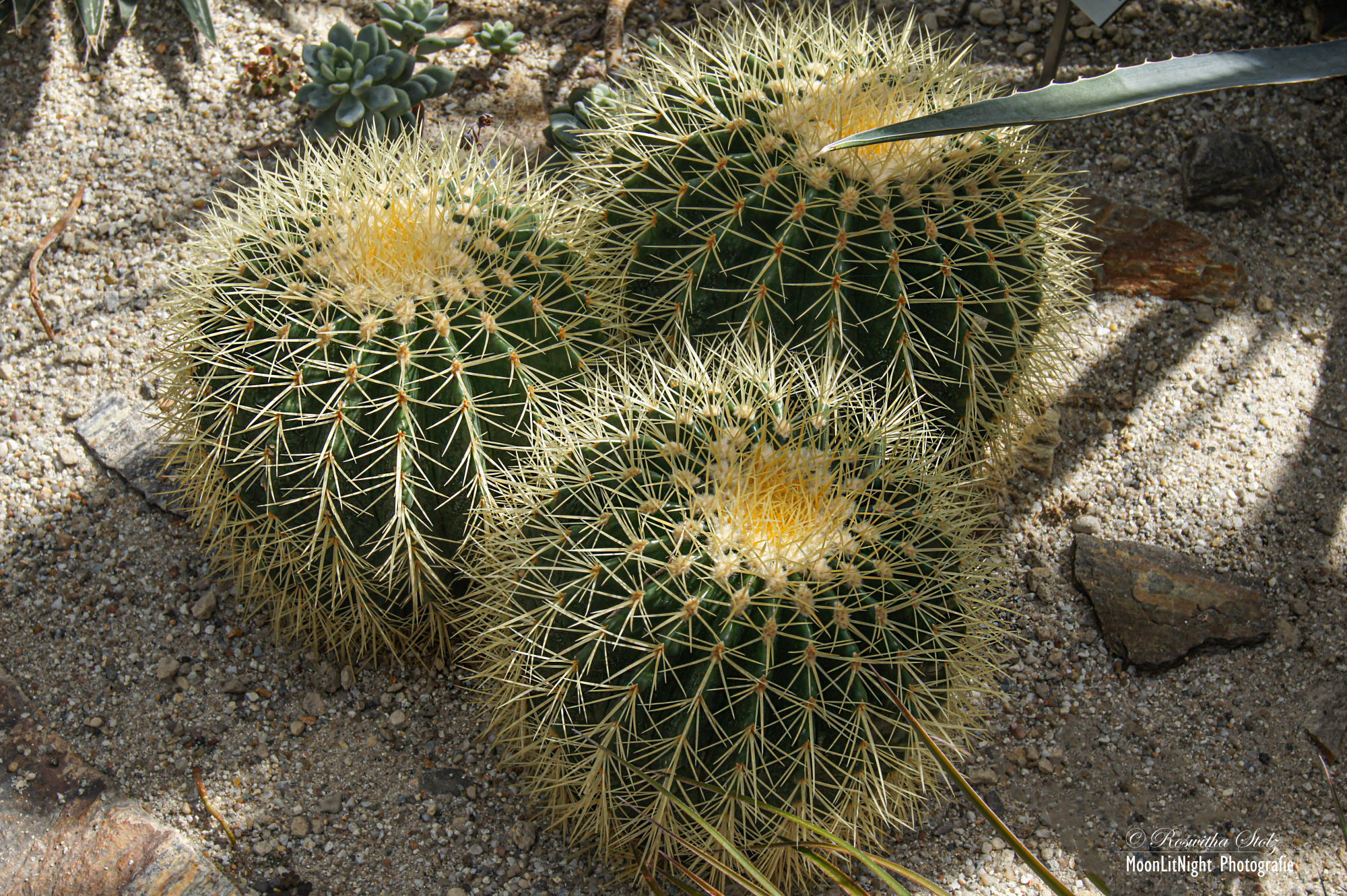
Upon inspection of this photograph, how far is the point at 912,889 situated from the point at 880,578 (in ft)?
3.11

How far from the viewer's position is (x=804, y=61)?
8.70ft

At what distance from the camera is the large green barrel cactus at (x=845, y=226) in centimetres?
236

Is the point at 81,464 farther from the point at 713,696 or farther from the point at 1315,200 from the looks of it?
the point at 1315,200

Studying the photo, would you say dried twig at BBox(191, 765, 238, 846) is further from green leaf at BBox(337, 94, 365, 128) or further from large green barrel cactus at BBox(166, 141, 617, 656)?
green leaf at BBox(337, 94, 365, 128)

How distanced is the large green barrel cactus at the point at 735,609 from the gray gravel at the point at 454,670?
0.55 meters

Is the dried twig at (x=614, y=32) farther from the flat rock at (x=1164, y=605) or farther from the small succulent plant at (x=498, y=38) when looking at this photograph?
the flat rock at (x=1164, y=605)

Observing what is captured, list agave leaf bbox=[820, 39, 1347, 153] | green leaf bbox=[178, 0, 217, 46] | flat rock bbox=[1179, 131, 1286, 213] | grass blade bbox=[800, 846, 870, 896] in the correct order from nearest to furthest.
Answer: grass blade bbox=[800, 846, 870, 896] < agave leaf bbox=[820, 39, 1347, 153] < flat rock bbox=[1179, 131, 1286, 213] < green leaf bbox=[178, 0, 217, 46]

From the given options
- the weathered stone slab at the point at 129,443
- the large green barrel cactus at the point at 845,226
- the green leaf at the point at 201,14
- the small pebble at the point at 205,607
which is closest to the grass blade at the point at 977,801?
the large green barrel cactus at the point at 845,226

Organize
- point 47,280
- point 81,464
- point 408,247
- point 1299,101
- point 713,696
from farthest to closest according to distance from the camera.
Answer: point 1299,101 < point 47,280 < point 81,464 < point 408,247 < point 713,696

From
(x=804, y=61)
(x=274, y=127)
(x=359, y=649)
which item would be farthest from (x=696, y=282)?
(x=274, y=127)

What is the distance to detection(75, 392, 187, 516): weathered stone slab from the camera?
312 cm

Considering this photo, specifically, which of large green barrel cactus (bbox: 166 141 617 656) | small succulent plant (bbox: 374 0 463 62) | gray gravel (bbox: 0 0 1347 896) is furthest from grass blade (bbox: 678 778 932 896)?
small succulent plant (bbox: 374 0 463 62)

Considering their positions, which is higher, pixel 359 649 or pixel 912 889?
pixel 359 649

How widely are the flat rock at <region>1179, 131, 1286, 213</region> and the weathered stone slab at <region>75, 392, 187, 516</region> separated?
369 cm
